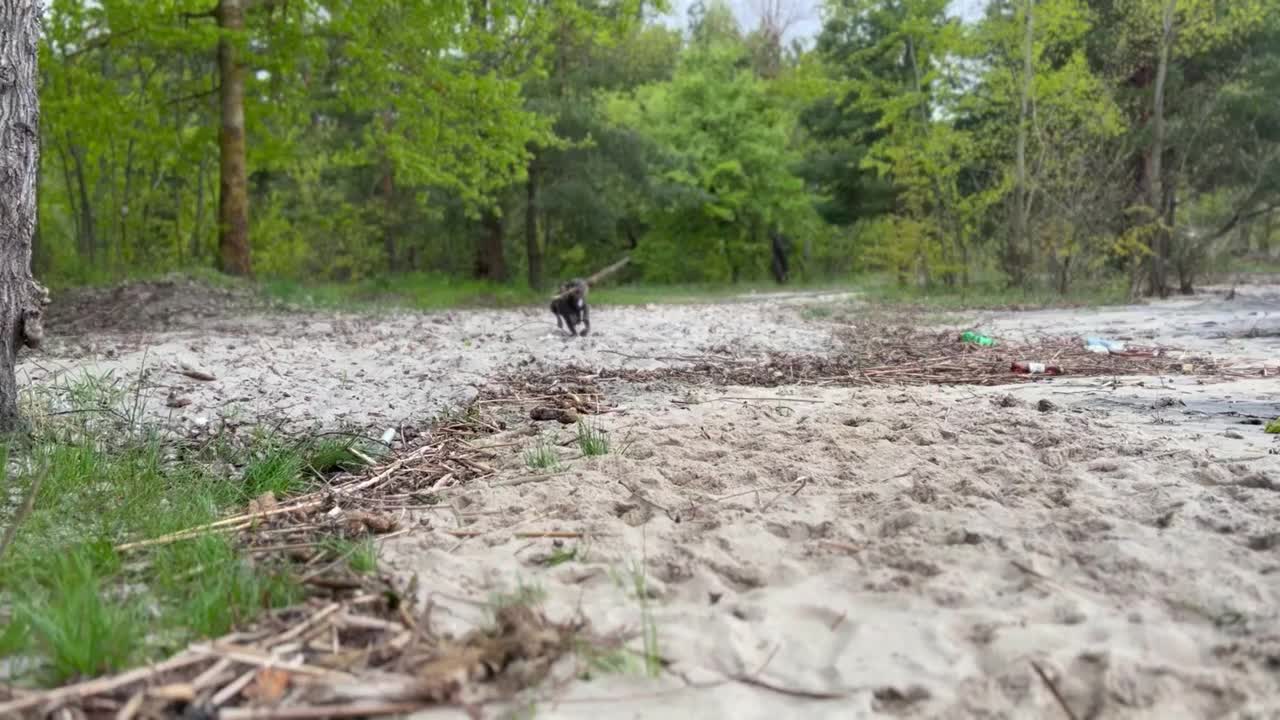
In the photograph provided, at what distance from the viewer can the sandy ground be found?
1.86m

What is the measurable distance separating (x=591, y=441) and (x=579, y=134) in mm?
15580

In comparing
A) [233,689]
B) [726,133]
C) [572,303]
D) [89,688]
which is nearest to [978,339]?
[572,303]

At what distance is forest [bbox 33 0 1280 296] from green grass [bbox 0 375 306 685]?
10.7 m

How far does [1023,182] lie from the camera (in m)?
16.2

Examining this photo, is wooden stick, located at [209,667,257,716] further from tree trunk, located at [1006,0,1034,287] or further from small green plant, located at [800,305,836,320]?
tree trunk, located at [1006,0,1034,287]

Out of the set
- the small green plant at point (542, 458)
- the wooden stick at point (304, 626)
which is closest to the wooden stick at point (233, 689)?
the wooden stick at point (304, 626)

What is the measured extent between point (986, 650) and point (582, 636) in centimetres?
95

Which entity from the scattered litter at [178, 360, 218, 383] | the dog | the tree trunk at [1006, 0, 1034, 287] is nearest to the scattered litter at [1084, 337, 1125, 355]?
the dog

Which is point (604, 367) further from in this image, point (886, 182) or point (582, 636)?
point (886, 182)

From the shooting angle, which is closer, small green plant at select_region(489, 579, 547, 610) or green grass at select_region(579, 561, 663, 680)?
green grass at select_region(579, 561, 663, 680)

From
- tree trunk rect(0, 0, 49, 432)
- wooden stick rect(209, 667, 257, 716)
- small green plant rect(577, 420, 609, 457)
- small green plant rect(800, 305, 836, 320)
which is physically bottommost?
wooden stick rect(209, 667, 257, 716)

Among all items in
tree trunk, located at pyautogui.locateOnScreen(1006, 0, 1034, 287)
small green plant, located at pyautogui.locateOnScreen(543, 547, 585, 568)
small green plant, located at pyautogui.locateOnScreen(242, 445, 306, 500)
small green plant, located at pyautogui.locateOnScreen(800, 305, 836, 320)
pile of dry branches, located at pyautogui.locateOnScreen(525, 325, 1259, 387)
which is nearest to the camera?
small green plant, located at pyautogui.locateOnScreen(543, 547, 585, 568)

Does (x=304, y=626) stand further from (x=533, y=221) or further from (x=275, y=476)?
(x=533, y=221)

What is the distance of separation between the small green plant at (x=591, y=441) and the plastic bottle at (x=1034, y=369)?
3.43 meters
